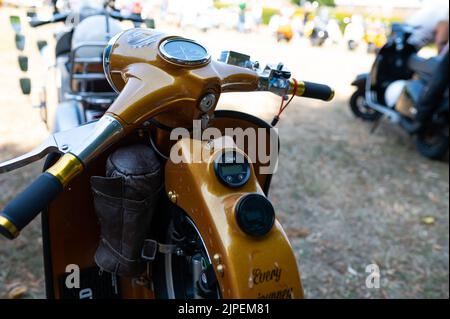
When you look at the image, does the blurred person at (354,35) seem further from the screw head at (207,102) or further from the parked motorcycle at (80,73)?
the screw head at (207,102)

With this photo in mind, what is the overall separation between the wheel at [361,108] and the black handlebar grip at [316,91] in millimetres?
3894

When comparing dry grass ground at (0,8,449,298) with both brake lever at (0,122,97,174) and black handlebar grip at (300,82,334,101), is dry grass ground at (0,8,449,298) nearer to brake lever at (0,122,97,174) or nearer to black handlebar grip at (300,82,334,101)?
black handlebar grip at (300,82,334,101)

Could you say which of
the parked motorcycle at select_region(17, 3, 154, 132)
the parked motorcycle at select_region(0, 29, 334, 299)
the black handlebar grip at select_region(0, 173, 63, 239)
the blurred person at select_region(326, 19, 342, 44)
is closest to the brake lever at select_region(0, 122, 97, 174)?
the parked motorcycle at select_region(0, 29, 334, 299)

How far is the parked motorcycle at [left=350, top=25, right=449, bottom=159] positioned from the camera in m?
4.09

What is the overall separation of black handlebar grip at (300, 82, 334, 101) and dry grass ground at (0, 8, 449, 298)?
17cm

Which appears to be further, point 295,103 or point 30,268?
point 295,103

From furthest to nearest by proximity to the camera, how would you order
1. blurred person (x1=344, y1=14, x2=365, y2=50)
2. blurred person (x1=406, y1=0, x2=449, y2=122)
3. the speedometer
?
blurred person (x1=344, y1=14, x2=365, y2=50)
blurred person (x1=406, y1=0, x2=449, y2=122)
the speedometer

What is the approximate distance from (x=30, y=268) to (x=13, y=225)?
170cm

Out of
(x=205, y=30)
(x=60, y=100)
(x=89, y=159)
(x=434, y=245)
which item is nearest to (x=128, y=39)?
(x=89, y=159)

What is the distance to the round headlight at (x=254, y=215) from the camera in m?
0.94

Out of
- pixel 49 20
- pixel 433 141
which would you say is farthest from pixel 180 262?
pixel 433 141

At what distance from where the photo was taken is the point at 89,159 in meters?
0.93

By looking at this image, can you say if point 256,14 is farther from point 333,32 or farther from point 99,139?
point 99,139
